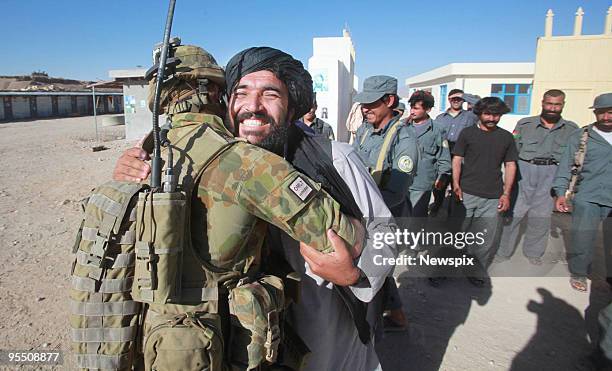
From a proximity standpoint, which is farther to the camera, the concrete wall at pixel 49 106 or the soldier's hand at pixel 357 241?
the concrete wall at pixel 49 106

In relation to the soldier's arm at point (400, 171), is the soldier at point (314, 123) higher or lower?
higher

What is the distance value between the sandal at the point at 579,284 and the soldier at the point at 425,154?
1526 mm

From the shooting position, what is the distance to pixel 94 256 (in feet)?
3.62

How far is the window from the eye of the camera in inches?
683

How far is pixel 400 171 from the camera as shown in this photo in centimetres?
299

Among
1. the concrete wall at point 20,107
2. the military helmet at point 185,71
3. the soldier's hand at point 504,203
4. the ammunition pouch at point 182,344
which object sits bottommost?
the soldier's hand at point 504,203

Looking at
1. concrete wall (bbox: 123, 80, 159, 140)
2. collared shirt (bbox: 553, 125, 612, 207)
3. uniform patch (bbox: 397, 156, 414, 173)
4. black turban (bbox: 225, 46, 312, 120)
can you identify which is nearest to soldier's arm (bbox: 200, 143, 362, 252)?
black turban (bbox: 225, 46, 312, 120)

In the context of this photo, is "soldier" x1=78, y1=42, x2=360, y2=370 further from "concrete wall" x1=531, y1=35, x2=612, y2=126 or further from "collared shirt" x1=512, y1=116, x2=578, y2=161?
"concrete wall" x1=531, y1=35, x2=612, y2=126

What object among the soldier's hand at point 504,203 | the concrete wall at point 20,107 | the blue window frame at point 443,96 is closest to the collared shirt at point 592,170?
the soldier's hand at point 504,203

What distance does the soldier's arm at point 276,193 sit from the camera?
1.05m

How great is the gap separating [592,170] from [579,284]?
1.09 metres

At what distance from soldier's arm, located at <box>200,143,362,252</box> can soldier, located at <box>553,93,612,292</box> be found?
362 cm

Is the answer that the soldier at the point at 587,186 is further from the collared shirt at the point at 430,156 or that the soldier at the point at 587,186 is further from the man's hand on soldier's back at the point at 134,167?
the man's hand on soldier's back at the point at 134,167

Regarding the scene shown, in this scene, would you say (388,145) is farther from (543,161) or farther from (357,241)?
(543,161)
